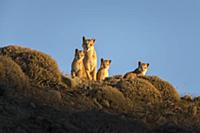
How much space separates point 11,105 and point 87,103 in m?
3.47

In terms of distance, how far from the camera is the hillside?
20.9 metres

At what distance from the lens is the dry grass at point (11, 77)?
906 inches

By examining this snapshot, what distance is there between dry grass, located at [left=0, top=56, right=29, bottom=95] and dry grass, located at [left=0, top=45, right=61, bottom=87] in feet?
2.44

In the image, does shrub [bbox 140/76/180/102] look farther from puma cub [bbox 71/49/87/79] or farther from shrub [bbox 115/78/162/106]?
puma cub [bbox 71/49/87/79]

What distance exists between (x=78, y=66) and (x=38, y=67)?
14.7 feet

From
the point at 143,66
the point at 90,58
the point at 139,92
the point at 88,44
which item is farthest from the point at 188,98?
the point at 88,44

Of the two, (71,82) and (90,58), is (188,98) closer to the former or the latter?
(71,82)

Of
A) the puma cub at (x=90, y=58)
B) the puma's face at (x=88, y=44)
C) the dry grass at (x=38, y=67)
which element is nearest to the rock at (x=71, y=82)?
the dry grass at (x=38, y=67)

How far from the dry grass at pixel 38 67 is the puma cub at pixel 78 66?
9.82 ft

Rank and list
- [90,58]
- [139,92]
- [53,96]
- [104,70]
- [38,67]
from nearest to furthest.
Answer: [53,96], [38,67], [139,92], [90,58], [104,70]

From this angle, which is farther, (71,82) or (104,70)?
(104,70)

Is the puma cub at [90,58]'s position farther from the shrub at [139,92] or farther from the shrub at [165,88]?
the shrub at [139,92]

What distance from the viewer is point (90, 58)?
99.8 ft

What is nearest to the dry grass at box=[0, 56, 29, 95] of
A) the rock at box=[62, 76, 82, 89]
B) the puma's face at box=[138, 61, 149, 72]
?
the rock at box=[62, 76, 82, 89]
